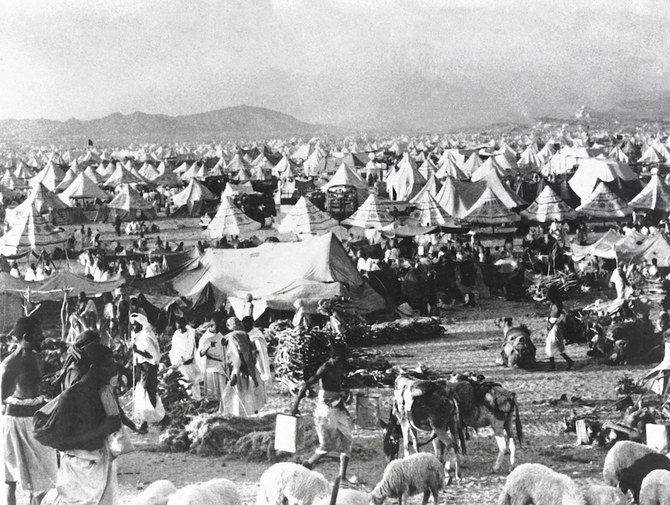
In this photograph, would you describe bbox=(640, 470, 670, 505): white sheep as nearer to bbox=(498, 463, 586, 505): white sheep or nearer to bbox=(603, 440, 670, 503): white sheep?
bbox=(603, 440, 670, 503): white sheep

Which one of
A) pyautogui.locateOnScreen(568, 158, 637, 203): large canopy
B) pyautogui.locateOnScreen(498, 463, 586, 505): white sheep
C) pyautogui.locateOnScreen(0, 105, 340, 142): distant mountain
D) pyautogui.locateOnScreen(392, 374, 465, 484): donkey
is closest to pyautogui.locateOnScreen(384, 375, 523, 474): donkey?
pyautogui.locateOnScreen(392, 374, 465, 484): donkey

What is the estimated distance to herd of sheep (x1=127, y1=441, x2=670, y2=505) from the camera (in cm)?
612

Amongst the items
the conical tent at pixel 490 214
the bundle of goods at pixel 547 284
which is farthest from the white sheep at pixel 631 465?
the conical tent at pixel 490 214

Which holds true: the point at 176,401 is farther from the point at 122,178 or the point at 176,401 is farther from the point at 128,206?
the point at 122,178

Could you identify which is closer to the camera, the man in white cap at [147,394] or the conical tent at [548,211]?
the man in white cap at [147,394]

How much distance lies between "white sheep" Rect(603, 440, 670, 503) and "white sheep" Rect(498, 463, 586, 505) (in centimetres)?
70

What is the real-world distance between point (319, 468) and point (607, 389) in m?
4.97

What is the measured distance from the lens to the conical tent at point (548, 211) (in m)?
23.4

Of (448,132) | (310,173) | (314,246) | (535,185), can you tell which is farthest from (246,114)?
(314,246)

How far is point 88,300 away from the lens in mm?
13594

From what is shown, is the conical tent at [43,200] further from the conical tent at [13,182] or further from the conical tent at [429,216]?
the conical tent at [429,216]

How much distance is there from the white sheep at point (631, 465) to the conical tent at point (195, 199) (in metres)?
28.4

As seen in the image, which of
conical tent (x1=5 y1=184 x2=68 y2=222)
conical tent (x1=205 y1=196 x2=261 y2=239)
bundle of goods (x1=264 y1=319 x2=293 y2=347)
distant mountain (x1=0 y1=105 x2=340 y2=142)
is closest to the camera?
bundle of goods (x1=264 y1=319 x2=293 y2=347)

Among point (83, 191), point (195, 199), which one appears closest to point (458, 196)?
point (195, 199)
